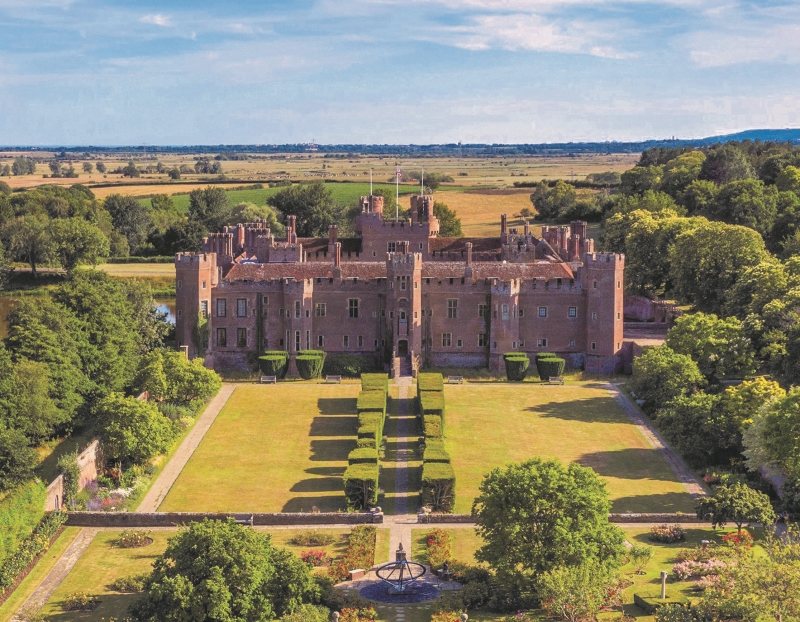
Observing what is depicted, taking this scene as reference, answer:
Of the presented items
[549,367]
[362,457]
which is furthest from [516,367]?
[362,457]

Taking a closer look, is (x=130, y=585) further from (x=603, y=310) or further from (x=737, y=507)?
(x=603, y=310)

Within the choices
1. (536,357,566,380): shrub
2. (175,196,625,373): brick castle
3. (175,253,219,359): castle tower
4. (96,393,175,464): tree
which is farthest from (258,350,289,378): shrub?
(96,393,175,464): tree

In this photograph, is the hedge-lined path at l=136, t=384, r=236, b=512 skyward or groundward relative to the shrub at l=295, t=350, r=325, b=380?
groundward

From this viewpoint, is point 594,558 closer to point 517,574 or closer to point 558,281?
point 517,574

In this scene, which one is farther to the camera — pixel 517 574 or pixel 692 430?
pixel 692 430

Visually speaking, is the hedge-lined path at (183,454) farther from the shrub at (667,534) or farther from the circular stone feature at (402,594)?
the shrub at (667,534)

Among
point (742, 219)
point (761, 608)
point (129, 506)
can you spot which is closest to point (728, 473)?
point (761, 608)

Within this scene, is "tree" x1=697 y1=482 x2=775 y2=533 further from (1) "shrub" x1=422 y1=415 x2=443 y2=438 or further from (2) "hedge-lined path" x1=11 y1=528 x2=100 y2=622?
(2) "hedge-lined path" x1=11 y1=528 x2=100 y2=622
